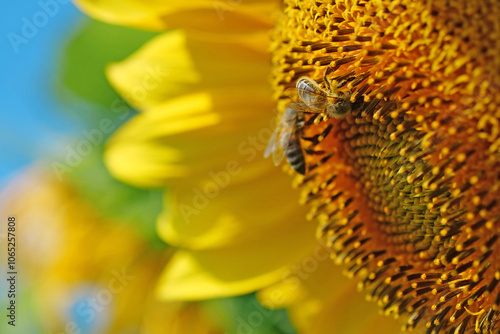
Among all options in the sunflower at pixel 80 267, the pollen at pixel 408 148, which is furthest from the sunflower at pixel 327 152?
the sunflower at pixel 80 267

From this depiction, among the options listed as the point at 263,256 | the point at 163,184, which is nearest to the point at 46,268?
the point at 163,184

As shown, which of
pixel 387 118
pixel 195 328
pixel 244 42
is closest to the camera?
pixel 387 118

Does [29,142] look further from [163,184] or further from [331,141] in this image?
[331,141]

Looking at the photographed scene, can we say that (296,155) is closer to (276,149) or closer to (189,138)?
(276,149)

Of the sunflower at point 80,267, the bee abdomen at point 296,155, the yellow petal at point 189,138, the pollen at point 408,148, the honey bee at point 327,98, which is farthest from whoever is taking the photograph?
the sunflower at point 80,267

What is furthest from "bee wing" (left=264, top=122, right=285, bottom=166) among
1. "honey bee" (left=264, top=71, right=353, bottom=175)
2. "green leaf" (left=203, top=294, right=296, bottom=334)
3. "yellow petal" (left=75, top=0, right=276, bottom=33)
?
"green leaf" (left=203, top=294, right=296, bottom=334)

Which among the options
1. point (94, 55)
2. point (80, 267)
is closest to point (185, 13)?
point (94, 55)

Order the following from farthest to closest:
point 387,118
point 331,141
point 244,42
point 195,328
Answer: point 195,328, point 244,42, point 331,141, point 387,118

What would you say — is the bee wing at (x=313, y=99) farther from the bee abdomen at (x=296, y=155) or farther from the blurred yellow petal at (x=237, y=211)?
the blurred yellow petal at (x=237, y=211)
